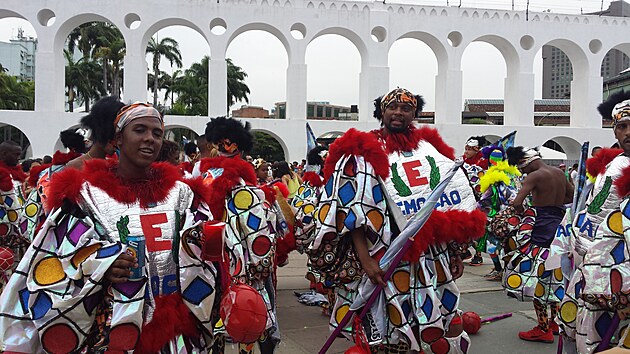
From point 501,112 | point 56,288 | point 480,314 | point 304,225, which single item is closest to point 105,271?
point 56,288

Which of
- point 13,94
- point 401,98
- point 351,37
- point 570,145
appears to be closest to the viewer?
point 401,98

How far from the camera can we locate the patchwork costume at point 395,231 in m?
3.35

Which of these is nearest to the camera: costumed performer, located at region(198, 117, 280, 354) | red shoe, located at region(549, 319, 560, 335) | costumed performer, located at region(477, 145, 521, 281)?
costumed performer, located at region(198, 117, 280, 354)

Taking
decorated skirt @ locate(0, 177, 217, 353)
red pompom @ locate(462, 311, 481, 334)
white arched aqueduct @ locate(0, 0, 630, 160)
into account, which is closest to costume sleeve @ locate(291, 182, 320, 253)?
red pompom @ locate(462, 311, 481, 334)

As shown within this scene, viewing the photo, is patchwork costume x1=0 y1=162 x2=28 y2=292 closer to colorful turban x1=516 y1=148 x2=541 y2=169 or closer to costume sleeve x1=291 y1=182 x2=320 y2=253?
costume sleeve x1=291 y1=182 x2=320 y2=253

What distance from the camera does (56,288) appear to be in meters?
2.24

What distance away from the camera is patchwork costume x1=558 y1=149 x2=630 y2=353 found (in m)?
2.94

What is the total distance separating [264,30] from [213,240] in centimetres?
2210

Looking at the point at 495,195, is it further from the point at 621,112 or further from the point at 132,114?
the point at 132,114

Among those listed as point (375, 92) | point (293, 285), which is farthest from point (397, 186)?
point (375, 92)

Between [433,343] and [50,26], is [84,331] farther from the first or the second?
[50,26]

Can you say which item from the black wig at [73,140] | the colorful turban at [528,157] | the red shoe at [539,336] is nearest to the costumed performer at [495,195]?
the colorful turban at [528,157]

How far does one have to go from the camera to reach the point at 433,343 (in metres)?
3.42

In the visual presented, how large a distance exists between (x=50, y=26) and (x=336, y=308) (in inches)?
848
